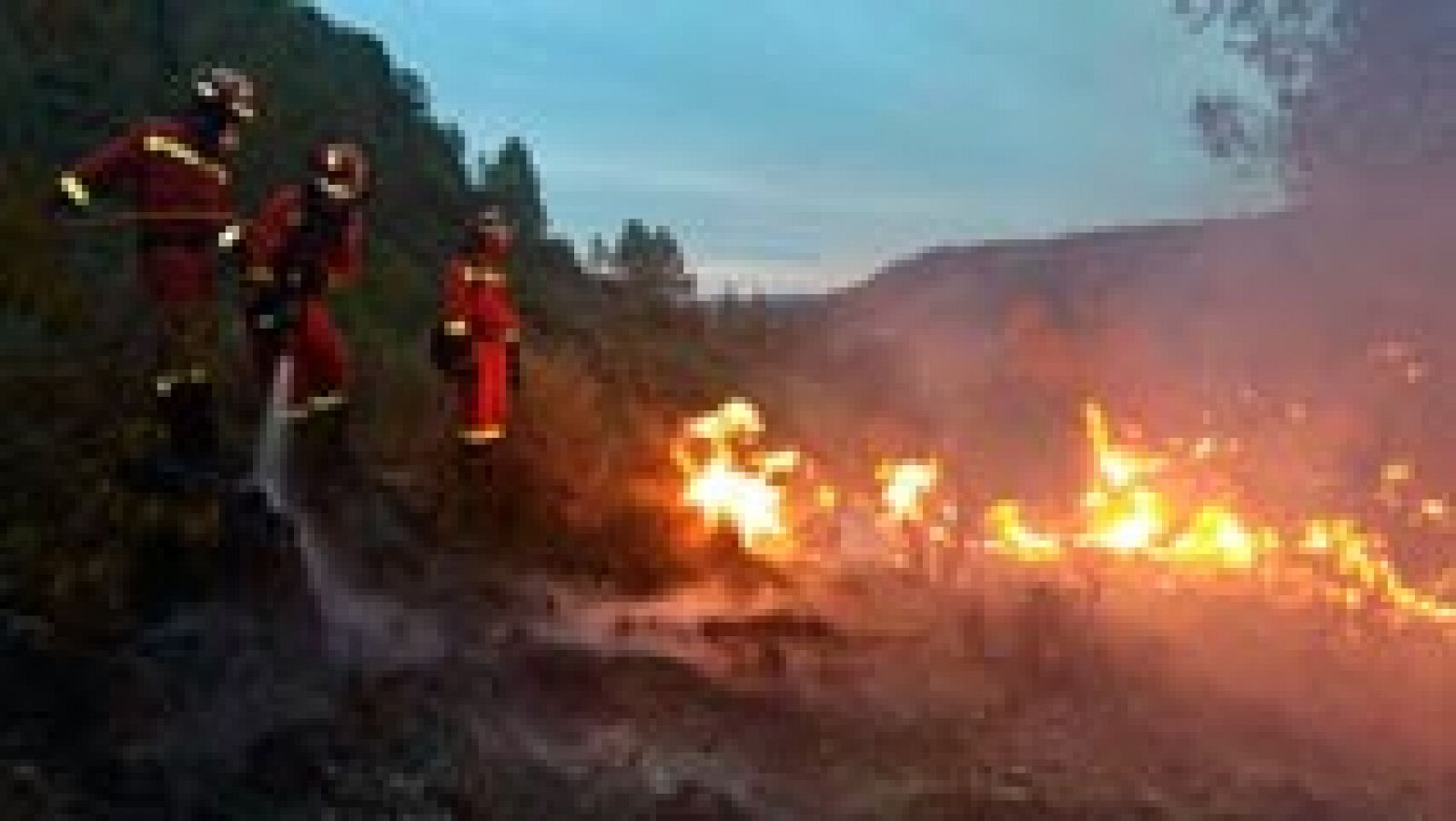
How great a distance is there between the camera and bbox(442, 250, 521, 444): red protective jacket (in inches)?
742

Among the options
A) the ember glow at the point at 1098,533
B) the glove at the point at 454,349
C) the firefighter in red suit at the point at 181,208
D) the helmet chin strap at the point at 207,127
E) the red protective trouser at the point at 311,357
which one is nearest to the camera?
the firefighter in red suit at the point at 181,208

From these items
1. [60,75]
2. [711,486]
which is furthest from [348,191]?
[60,75]

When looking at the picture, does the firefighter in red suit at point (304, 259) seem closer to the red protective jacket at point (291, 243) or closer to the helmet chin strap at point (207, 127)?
the red protective jacket at point (291, 243)

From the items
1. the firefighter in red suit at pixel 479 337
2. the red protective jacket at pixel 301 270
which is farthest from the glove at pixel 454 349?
the red protective jacket at pixel 301 270

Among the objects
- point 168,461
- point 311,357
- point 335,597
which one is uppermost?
point 311,357

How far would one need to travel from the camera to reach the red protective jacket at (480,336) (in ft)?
61.9

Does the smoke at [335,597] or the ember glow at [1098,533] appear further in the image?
the ember glow at [1098,533]

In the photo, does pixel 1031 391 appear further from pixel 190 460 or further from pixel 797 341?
pixel 190 460

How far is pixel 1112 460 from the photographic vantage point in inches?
1161

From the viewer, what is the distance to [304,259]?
17.3 metres

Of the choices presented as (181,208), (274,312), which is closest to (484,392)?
(274,312)

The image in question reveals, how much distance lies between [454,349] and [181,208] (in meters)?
2.84

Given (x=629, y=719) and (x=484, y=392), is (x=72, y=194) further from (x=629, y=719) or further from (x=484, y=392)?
(x=629, y=719)

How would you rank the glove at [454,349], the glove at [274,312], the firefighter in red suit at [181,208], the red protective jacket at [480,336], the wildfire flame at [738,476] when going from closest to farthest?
the firefighter in red suit at [181,208]
the glove at [274,312]
the glove at [454,349]
the red protective jacket at [480,336]
the wildfire flame at [738,476]
